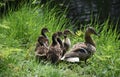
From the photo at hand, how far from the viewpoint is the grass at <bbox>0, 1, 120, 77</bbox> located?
7.29 meters

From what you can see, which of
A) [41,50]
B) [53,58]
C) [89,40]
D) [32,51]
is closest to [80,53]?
[89,40]

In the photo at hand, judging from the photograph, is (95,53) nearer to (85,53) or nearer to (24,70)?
(85,53)

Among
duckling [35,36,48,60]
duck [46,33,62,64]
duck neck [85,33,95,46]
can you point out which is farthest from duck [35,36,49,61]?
duck neck [85,33,95,46]

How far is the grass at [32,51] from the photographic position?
23.9 ft

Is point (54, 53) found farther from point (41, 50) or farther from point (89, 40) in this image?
point (89, 40)

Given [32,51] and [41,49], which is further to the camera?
[32,51]

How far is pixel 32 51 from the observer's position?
352 inches

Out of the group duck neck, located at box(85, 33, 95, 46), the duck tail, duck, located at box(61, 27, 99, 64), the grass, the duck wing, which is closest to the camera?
the grass

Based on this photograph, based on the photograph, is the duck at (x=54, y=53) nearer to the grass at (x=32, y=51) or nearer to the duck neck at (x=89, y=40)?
the grass at (x=32, y=51)

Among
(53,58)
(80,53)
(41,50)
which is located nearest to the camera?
(53,58)

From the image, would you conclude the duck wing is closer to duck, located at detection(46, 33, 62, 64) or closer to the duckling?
the duckling

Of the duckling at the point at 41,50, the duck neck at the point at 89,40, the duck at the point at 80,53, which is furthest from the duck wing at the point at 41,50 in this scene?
the duck neck at the point at 89,40

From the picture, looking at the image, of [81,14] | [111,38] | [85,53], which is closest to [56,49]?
[85,53]

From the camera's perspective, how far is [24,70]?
24.3 ft
